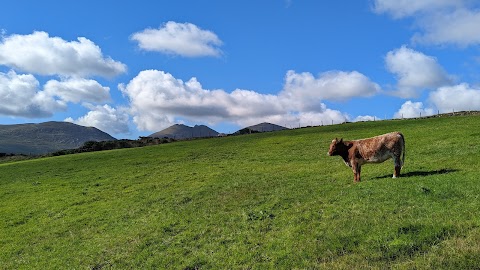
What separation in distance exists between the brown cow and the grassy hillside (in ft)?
3.44

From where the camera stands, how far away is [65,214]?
990 inches

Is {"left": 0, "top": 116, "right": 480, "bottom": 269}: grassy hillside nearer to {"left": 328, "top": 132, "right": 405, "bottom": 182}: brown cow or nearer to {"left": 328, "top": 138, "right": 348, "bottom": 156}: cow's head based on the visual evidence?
{"left": 328, "top": 132, "right": 405, "bottom": 182}: brown cow

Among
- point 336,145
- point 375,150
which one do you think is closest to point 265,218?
point 375,150

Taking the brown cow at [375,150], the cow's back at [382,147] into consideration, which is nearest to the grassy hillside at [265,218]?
the brown cow at [375,150]

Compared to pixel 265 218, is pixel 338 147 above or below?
above

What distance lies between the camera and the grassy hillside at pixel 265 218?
40.2 ft

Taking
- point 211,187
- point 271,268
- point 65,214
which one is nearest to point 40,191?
point 65,214

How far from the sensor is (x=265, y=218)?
57.8 ft

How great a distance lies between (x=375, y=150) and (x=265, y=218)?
27.7ft

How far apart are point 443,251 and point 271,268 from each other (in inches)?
198

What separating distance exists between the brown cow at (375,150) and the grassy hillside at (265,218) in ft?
3.44

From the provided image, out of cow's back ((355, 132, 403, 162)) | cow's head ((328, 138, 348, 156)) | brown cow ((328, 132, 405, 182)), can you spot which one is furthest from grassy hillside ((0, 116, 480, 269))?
cow's head ((328, 138, 348, 156))

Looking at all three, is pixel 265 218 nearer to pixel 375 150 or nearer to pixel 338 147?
pixel 375 150

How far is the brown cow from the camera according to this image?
21.5 metres
